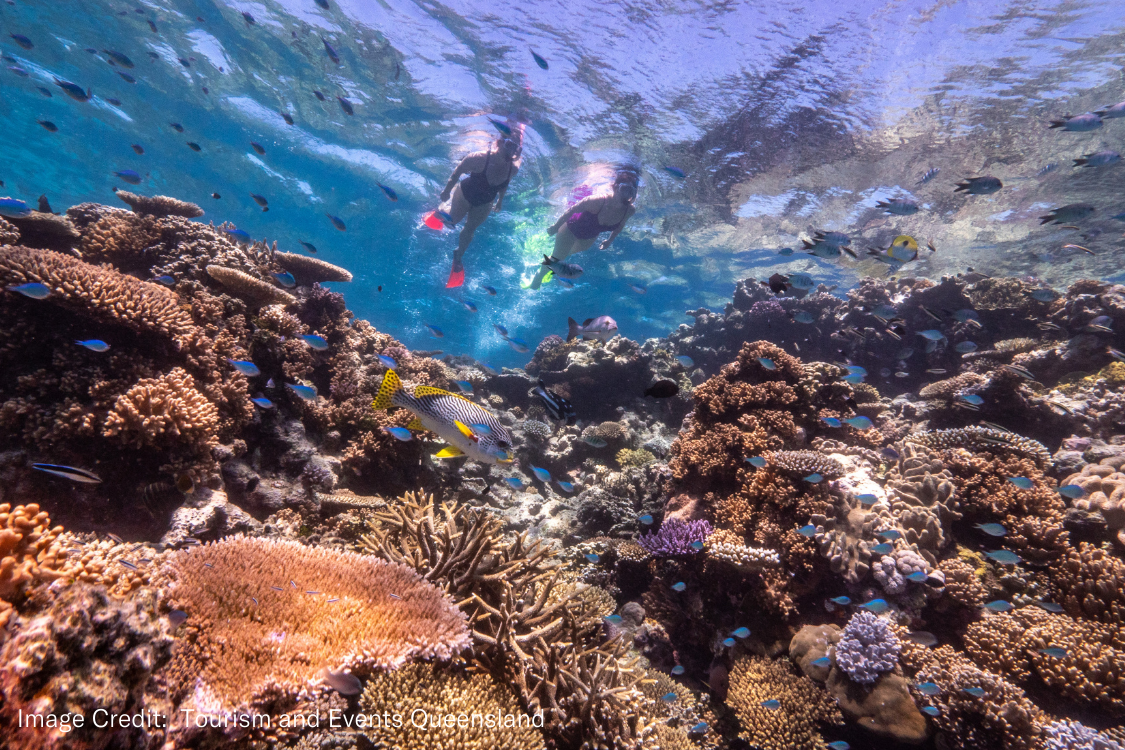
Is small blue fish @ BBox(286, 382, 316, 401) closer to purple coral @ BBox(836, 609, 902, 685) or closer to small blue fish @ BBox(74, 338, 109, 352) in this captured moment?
small blue fish @ BBox(74, 338, 109, 352)

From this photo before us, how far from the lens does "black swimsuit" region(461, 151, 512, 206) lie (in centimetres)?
1402

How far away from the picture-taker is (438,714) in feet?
8.10

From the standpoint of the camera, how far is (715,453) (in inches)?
242

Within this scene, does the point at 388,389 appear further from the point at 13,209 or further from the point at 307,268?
Answer: the point at 13,209

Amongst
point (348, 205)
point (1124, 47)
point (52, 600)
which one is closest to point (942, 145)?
point (1124, 47)

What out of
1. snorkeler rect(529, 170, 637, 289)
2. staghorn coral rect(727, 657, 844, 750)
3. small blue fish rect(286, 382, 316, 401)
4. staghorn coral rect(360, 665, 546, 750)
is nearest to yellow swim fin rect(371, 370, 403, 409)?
staghorn coral rect(360, 665, 546, 750)

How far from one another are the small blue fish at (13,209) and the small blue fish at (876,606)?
34.3 ft

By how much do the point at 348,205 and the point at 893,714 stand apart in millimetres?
37597

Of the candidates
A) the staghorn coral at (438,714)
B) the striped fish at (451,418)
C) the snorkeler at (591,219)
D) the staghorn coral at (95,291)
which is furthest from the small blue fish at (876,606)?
the snorkeler at (591,219)

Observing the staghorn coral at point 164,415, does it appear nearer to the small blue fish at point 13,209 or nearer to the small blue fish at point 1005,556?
the small blue fish at point 13,209

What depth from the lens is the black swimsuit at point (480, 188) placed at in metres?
14.0

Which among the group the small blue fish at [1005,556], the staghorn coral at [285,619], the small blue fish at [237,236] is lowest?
the small blue fish at [237,236]

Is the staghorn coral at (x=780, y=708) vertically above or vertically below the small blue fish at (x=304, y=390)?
above

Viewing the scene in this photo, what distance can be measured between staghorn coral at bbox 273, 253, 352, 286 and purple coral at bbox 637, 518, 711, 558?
6789mm
